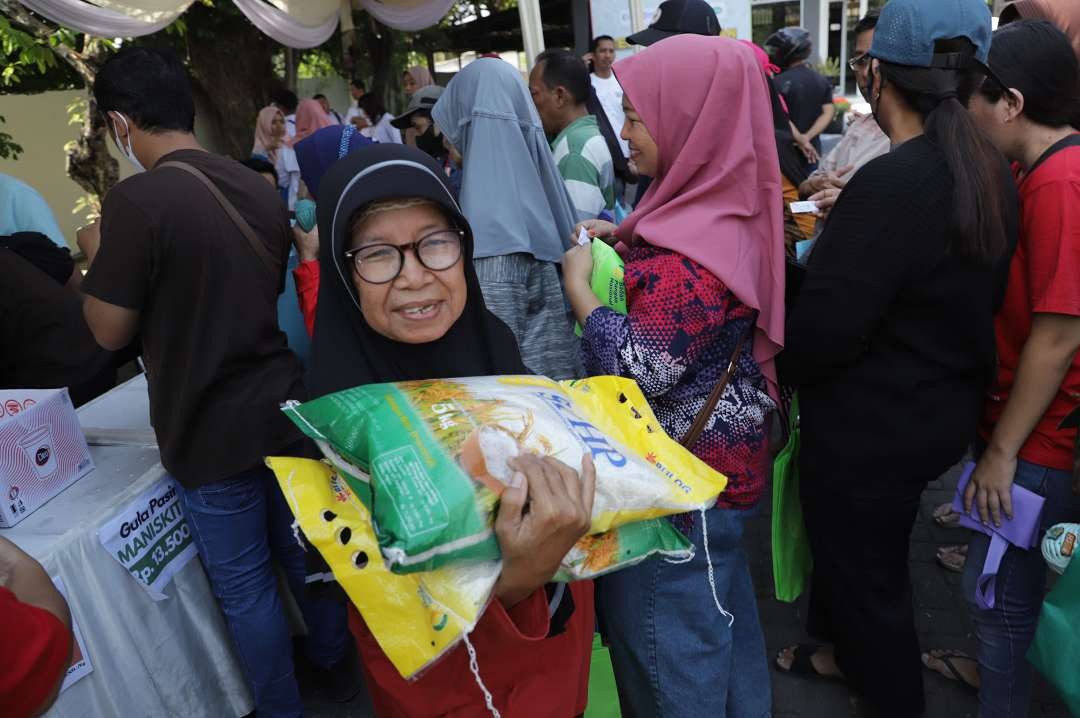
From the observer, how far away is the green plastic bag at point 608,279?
171 centimetres

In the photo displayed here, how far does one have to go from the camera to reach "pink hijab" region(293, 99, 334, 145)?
8.23m

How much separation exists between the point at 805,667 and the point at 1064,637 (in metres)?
1.24

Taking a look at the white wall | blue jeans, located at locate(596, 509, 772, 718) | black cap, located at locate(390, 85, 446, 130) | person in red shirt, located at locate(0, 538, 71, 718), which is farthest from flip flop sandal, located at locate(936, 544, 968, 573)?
the white wall

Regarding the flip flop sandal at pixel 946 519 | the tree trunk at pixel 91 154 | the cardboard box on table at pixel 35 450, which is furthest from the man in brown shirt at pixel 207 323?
the tree trunk at pixel 91 154

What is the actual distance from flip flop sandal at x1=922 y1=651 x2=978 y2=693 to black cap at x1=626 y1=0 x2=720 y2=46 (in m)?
3.38

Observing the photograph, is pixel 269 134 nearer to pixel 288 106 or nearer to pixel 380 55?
pixel 288 106

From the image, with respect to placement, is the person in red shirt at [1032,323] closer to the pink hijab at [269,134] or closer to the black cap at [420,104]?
the black cap at [420,104]

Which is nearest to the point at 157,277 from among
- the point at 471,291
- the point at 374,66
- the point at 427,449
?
the point at 471,291

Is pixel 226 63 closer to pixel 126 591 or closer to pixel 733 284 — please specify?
pixel 126 591

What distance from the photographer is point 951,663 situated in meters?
2.50

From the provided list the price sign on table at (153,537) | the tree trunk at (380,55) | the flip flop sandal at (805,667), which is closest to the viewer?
the price sign on table at (153,537)

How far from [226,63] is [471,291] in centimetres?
1069

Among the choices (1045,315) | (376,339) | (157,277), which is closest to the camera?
Answer: (376,339)

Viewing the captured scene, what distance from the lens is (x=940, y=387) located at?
6.03 feet
